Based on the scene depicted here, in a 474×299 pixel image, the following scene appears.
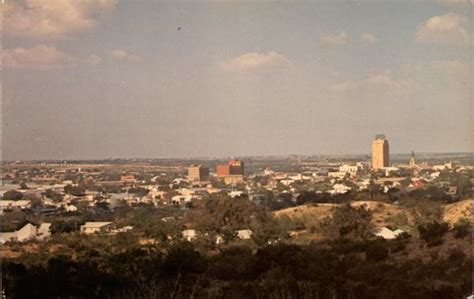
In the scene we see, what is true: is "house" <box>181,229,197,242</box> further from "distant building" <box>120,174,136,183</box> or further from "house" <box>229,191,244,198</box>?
"distant building" <box>120,174,136,183</box>

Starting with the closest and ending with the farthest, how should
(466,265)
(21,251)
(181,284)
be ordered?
(181,284)
(21,251)
(466,265)

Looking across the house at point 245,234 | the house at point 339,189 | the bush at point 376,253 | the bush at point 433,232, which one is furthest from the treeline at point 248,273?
the house at point 339,189

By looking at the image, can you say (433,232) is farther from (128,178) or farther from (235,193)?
(128,178)

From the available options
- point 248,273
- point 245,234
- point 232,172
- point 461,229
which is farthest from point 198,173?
point 461,229

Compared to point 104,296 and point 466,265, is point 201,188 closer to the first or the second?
point 104,296

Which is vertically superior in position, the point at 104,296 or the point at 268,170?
the point at 268,170

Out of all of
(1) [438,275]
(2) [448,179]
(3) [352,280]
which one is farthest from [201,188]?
(2) [448,179]
